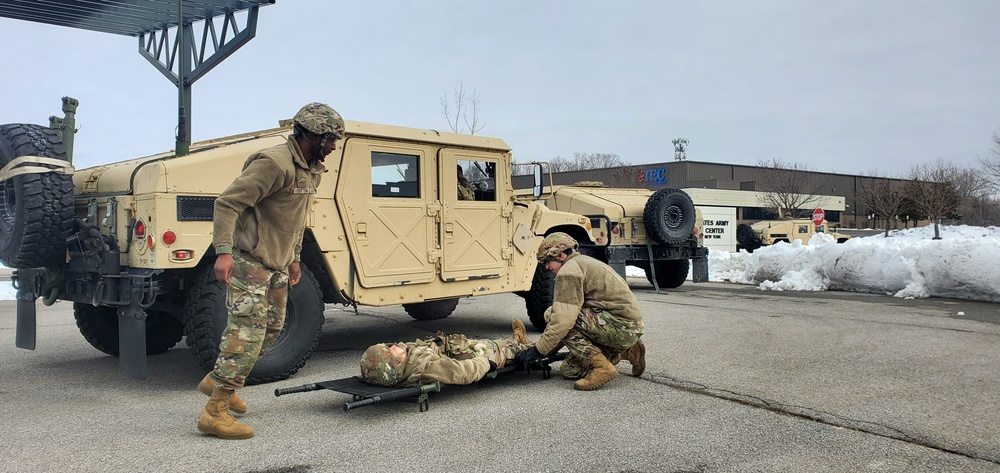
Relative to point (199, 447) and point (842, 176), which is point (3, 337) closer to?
point (199, 447)

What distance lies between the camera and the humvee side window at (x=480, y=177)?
23.7 feet

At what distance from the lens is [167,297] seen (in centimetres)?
575

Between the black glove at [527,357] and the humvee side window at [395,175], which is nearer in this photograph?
the black glove at [527,357]

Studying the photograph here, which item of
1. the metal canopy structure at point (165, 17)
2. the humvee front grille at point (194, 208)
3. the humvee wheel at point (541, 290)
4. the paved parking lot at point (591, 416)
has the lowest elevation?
the paved parking lot at point (591, 416)

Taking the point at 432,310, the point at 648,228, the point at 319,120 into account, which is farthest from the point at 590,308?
the point at 648,228

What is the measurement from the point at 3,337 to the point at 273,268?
618 cm

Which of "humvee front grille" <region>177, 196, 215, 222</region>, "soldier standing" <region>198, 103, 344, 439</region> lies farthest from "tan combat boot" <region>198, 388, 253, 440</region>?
"humvee front grille" <region>177, 196, 215, 222</region>

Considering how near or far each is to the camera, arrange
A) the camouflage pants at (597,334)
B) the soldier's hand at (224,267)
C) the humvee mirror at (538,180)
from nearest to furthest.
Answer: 1. the soldier's hand at (224,267)
2. the camouflage pants at (597,334)
3. the humvee mirror at (538,180)

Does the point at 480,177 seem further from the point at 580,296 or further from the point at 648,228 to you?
the point at 648,228

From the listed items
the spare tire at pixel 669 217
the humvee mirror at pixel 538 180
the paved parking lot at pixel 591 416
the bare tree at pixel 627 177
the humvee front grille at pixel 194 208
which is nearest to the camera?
the paved parking lot at pixel 591 416

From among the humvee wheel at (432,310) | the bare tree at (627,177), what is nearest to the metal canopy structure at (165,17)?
the humvee wheel at (432,310)

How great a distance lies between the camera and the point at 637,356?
559 cm

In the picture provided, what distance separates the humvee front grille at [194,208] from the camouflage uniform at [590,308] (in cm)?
249

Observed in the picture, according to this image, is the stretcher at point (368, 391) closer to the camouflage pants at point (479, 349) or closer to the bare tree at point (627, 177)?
the camouflage pants at point (479, 349)
